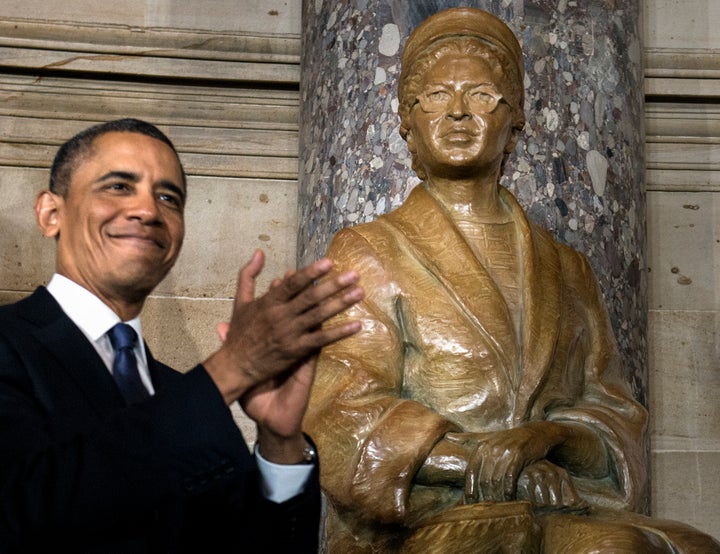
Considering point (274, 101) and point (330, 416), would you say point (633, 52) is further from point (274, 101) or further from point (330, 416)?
point (330, 416)

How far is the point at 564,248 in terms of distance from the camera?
3.76 m

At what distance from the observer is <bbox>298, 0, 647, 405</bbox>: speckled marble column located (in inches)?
189

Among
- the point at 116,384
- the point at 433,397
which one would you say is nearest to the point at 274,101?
the point at 433,397

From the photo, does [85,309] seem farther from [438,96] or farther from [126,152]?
[438,96]

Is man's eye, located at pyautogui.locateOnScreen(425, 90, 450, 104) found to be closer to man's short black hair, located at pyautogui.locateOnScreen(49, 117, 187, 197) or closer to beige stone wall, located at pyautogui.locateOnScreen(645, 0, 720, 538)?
man's short black hair, located at pyautogui.locateOnScreen(49, 117, 187, 197)

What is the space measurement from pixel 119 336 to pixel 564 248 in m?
1.87

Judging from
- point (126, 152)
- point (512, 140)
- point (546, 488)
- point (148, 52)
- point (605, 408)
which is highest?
point (148, 52)

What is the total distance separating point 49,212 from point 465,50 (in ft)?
5.13

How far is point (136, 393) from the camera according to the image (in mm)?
2078

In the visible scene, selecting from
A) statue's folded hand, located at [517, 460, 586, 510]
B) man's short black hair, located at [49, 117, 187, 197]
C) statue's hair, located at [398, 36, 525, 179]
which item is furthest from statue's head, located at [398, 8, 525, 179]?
man's short black hair, located at [49, 117, 187, 197]

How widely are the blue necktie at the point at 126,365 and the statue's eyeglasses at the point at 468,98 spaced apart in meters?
1.57

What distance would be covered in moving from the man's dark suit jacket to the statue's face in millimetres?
1593

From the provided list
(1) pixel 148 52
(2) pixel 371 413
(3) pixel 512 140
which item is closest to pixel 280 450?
(2) pixel 371 413

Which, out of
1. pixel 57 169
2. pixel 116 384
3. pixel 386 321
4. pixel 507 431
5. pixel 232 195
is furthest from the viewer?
pixel 232 195
